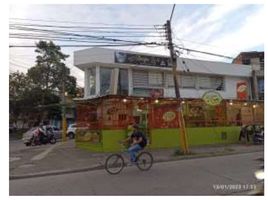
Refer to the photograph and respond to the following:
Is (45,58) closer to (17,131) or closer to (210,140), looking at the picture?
(17,131)

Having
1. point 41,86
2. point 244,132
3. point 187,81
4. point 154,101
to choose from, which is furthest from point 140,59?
point 41,86

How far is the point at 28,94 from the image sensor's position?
49.4 meters

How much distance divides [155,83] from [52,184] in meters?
17.6

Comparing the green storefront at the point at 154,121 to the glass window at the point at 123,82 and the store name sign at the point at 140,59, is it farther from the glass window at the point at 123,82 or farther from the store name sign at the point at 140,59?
the store name sign at the point at 140,59

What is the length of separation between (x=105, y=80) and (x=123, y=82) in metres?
1.27

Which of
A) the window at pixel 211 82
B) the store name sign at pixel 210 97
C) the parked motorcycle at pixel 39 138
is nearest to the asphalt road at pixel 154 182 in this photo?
the store name sign at pixel 210 97

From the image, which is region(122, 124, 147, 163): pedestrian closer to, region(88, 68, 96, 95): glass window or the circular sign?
the circular sign

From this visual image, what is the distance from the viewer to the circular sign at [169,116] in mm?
22031

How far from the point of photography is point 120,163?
12.9m

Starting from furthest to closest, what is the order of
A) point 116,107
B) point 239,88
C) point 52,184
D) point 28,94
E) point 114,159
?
1. point 28,94
2. point 239,88
3. point 116,107
4. point 114,159
5. point 52,184

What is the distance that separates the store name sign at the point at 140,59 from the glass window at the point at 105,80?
1.00 m

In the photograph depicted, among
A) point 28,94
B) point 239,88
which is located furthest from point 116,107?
point 28,94

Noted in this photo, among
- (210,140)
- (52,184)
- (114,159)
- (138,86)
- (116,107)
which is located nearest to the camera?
(52,184)

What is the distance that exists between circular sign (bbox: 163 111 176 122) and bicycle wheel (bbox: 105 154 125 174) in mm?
9282
